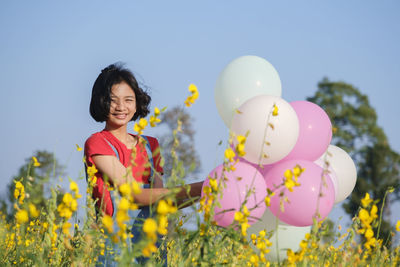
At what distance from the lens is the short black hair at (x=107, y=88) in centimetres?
321

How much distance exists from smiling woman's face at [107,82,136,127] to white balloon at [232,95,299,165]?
0.95m

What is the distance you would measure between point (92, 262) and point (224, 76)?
1.58 metres

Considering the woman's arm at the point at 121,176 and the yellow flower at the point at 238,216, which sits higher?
the woman's arm at the point at 121,176

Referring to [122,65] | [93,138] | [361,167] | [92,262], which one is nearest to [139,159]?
[93,138]

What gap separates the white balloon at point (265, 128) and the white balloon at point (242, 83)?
33 centimetres

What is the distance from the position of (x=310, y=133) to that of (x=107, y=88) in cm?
150

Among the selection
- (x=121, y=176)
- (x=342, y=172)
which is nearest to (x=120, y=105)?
(x=121, y=176)

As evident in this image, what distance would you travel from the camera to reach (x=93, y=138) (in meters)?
3.00

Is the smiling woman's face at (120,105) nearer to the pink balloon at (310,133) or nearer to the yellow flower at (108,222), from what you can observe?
the pink balloon at (310,133)

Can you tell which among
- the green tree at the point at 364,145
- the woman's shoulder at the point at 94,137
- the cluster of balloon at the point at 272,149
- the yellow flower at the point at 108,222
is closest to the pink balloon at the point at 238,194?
the cluster of balloon at the point at 272,149

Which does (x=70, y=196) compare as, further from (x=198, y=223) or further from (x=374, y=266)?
(x=374, y=266)

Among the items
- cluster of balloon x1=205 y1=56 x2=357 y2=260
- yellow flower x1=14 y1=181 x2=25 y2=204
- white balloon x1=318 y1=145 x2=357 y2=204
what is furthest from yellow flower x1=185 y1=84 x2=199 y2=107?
white balloon x1=318 y1=145 x2=357 y2=204

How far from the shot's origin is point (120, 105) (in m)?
3.18

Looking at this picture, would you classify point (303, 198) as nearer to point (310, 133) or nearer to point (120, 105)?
point (310, 133)
